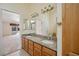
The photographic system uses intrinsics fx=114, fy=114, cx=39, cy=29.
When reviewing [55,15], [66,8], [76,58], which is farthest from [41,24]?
[76,58]

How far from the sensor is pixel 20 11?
1328 mm

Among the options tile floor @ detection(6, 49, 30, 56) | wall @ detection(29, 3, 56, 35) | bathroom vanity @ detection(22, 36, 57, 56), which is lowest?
tile floor @ detection(6, 49, 30, 56)

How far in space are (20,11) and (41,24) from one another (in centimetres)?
29

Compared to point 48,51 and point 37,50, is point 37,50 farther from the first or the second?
point 48,51

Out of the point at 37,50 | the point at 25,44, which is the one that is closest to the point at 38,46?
the point at 37,50

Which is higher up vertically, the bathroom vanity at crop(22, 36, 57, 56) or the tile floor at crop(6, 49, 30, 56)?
the bathroom vanity at crop(22, 36, 57, 56)

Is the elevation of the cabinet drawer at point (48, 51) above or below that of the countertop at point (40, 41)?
below

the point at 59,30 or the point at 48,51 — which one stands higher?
the point at 59,30

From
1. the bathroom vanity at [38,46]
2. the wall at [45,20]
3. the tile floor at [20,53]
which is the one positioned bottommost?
the tile floor at [20,53]

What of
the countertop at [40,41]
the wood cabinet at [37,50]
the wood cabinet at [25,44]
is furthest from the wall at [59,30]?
the wood cabinet at [25,44]

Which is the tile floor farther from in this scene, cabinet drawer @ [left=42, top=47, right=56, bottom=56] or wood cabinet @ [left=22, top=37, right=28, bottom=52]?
cabinet drawer @ [left=42, top=47, right=56, bottom=56]

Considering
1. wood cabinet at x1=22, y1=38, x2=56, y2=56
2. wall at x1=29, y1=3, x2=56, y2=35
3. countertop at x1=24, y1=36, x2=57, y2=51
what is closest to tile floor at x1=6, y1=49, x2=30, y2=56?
wood cabinet at x1=22, y1=38, x2=56, y2=56

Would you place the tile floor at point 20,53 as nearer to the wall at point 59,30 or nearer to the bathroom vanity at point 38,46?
the bathroom vanity at point 38,46

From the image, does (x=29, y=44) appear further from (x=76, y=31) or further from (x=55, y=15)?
(x=76, y=31)
